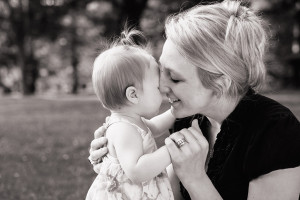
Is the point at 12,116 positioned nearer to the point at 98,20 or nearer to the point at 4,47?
the point at 98,20

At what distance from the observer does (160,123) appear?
9.50ft

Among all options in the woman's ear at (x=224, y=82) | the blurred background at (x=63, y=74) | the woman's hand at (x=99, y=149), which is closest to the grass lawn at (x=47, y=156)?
the blurred background at (x=63, y=74)

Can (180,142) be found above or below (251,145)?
below

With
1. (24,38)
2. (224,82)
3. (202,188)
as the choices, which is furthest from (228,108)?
(24,38)

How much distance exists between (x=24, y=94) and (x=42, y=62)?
11177 mm

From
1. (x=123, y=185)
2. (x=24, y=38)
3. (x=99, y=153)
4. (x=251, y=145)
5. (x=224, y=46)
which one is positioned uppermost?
(x=224, y=46)

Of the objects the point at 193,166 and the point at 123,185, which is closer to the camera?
the point at 193,166

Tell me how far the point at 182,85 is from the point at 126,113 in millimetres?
390

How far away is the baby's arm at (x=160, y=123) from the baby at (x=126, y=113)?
29 cm

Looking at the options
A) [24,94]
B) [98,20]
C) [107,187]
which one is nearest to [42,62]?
[24,94]

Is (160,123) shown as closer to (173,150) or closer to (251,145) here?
(173,150)

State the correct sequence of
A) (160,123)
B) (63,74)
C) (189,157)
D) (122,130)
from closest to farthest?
1. (189,157)
2. (122,130)
3. (160,123)
4. (63,74)

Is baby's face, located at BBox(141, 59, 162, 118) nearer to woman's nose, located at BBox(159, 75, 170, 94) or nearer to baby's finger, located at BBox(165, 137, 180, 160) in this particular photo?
woman's nose, located at BBox(159, 75, 170, 94)

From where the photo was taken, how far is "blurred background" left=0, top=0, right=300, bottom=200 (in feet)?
18.5
